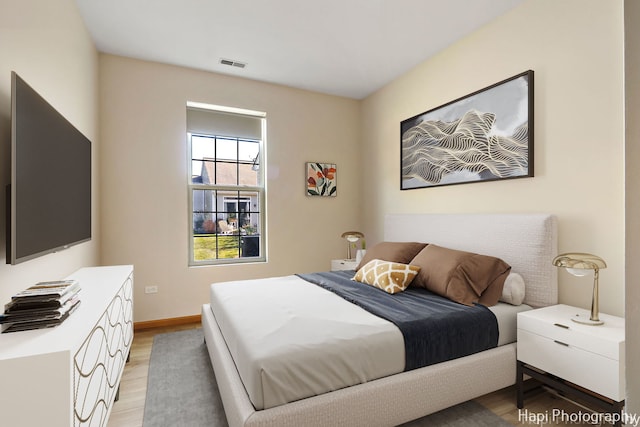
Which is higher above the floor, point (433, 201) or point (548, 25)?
point (548, 25)

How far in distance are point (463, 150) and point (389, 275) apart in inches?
54.6

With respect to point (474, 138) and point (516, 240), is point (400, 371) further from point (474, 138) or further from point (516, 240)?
point (474, 138)

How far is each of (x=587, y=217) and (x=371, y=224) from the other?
A: 2481 millimetres

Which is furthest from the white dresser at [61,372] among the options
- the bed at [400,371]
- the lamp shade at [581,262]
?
the lamp shade at [581,262]

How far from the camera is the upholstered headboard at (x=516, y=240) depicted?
223 centimetres

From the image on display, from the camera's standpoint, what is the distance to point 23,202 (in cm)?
139

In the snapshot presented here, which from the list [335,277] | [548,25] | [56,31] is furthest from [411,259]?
[56,31]

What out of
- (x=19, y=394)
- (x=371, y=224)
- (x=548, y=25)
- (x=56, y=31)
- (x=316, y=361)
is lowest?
(x=316, y=361)

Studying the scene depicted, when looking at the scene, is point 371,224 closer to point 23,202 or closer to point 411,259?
point 411,259

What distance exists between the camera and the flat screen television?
133 centimetres

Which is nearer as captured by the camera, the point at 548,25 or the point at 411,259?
the point at 548,25

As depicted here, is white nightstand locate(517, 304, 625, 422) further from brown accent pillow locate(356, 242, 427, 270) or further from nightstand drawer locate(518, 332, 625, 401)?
brown accent pillow locate(356, 242, 427, 270)

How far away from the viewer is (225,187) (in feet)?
12.7

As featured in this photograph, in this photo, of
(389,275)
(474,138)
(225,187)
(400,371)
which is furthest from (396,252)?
(225,187)
